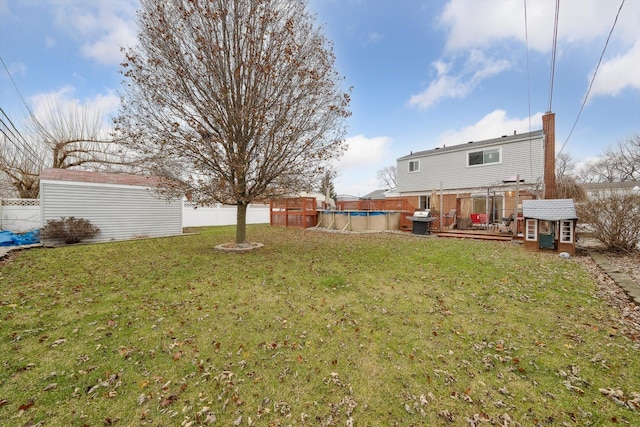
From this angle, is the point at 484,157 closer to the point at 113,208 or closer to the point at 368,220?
the point at 368,220

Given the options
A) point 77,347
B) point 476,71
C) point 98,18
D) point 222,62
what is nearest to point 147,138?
point 222,62

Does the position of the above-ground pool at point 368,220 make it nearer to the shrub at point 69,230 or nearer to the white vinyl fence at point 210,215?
the white vinyl fence at point 210,215

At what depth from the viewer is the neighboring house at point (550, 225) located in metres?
8.20

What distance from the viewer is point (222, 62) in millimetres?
7574

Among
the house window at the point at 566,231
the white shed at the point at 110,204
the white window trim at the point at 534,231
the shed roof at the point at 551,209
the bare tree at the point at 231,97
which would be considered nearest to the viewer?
the bare tree at the point at 231,97

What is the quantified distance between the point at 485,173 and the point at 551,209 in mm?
9599

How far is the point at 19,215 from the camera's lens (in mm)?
12734

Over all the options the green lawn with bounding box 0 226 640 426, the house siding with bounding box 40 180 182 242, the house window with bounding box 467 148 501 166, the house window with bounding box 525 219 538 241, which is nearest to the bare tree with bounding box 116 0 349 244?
the green lawn with bounding box 0 226 640 426

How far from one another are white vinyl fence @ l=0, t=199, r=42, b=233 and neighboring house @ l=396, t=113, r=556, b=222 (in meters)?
20.6

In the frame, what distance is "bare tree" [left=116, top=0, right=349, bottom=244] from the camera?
289 inches

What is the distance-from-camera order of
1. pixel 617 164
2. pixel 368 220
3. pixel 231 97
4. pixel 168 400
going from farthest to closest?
1. pixel 617 164
2. pixel 368 220
3. pixel 231 97
4. pixel 168 400

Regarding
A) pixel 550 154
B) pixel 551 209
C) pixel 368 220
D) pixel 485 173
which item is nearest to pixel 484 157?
pixel 485 173

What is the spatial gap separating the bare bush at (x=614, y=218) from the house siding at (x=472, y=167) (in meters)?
6.57

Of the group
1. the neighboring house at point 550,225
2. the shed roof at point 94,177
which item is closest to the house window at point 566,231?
the neighboring house at point 550,225
